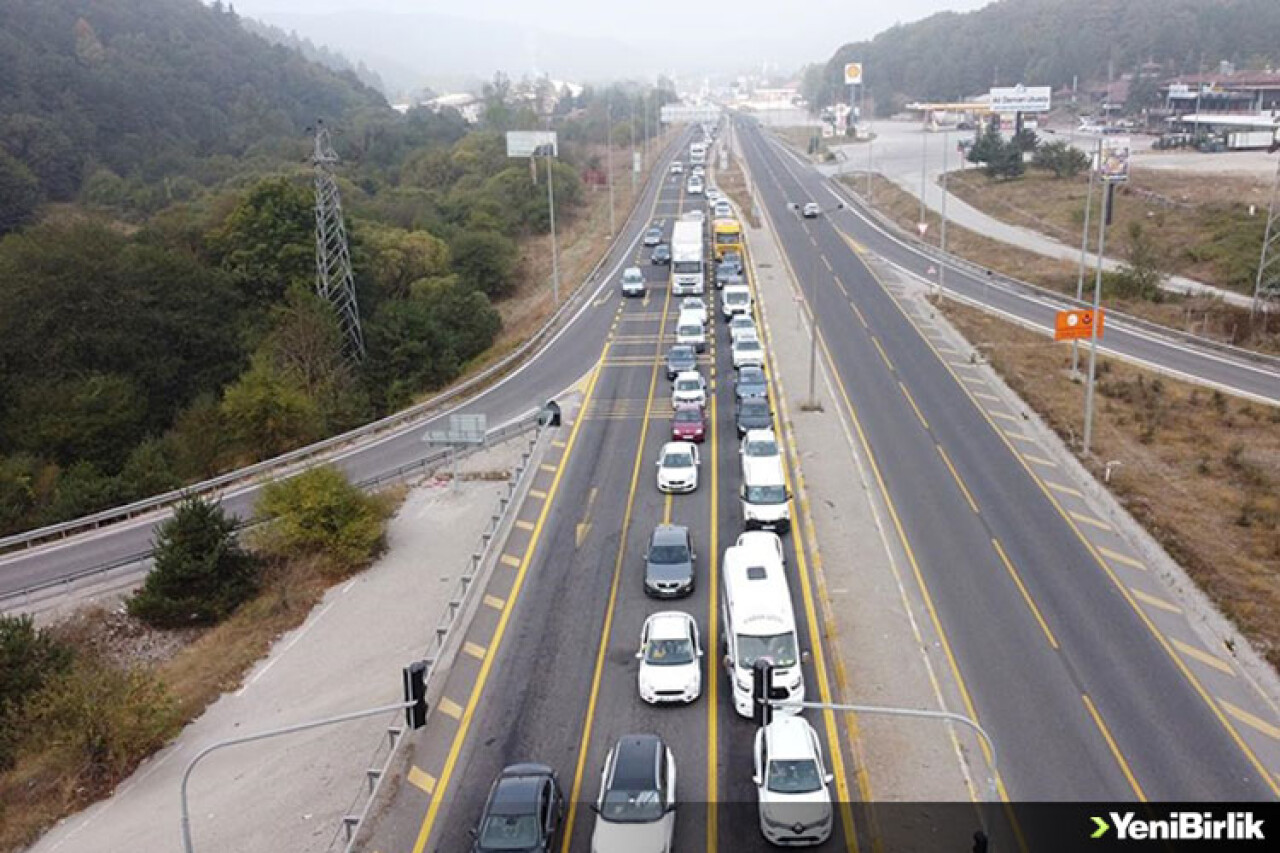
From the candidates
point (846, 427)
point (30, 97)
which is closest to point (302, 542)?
point (846, 427)

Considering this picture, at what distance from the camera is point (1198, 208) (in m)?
83.4

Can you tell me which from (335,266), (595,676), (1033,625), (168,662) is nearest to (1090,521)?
(1033,625)

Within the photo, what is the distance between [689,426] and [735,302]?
20.9 meters

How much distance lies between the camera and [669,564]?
28625mm

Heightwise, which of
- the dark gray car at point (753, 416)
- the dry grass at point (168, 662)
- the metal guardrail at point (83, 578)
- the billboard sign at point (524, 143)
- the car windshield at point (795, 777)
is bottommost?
the dry grass at point (168, 662)

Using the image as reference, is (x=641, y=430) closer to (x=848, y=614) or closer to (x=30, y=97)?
(x=848, y=614)

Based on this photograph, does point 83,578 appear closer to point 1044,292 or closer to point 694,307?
point 694,307

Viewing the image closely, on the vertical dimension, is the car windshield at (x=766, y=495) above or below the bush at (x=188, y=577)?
above

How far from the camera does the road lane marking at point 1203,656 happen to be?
951 inches

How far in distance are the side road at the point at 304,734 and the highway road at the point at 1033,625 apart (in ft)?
41.2

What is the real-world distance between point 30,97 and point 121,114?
46.8ft

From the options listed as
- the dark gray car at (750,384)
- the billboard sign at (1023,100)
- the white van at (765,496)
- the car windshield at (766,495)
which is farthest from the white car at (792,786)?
the billboard sign at (1023,100)

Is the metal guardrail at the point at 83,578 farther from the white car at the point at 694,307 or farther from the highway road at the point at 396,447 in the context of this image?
the white car at the point at 694,307

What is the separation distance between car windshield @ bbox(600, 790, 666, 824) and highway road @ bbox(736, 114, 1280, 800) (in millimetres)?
7501
